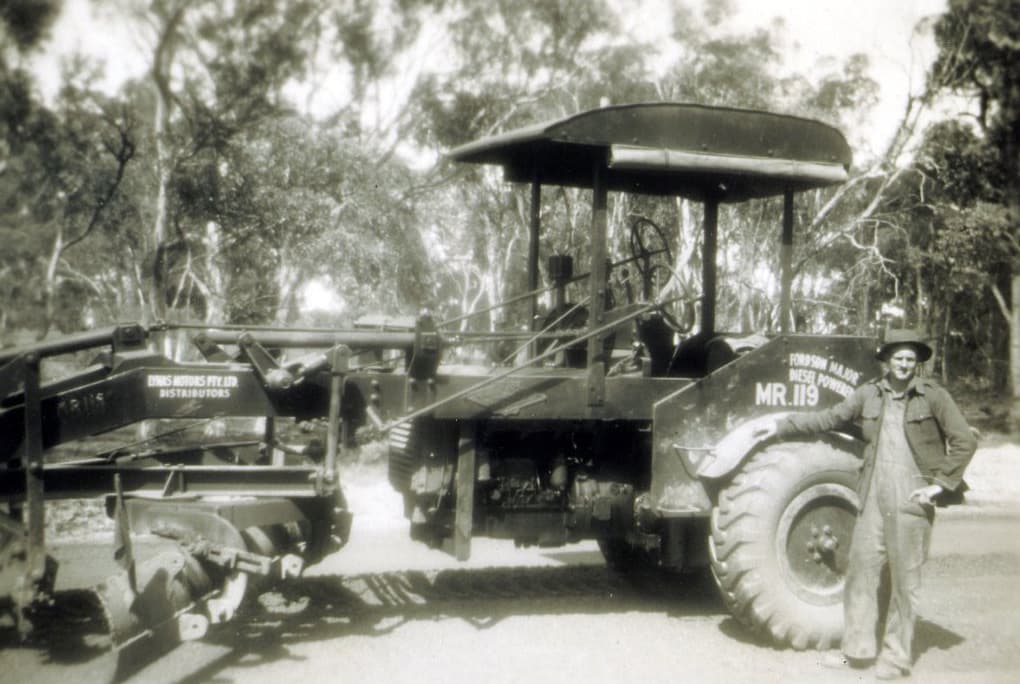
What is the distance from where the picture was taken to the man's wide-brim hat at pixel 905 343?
490cm

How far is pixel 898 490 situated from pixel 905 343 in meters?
0.76

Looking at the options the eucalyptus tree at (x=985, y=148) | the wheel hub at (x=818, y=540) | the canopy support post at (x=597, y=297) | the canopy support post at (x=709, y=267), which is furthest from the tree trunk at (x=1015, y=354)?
the canopy support post at (x=597, y=297)

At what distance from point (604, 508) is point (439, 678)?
147cm

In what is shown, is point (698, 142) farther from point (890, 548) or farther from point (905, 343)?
point (890, 548)

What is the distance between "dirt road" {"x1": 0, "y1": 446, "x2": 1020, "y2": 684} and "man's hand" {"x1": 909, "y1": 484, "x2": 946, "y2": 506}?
909mm

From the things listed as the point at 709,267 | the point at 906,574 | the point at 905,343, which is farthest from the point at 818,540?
the point at 709,267

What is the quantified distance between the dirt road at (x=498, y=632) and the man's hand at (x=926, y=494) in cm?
91

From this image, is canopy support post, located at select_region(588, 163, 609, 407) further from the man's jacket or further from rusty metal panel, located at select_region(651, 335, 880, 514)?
the man's jacket

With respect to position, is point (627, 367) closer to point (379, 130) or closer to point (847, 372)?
point (847, 372)

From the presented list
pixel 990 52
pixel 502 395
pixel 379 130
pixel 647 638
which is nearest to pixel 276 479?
pixel 502 395

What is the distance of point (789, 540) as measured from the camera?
5.30 metres

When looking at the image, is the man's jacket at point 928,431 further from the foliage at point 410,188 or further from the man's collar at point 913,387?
the foliage at point 410,188

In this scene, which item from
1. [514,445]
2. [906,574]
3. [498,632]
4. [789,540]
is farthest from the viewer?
[514,445]

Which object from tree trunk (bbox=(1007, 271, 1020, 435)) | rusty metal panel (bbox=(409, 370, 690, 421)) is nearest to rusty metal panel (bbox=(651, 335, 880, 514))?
rusty metal panel (bbox=(409, 370, 690, 421))
